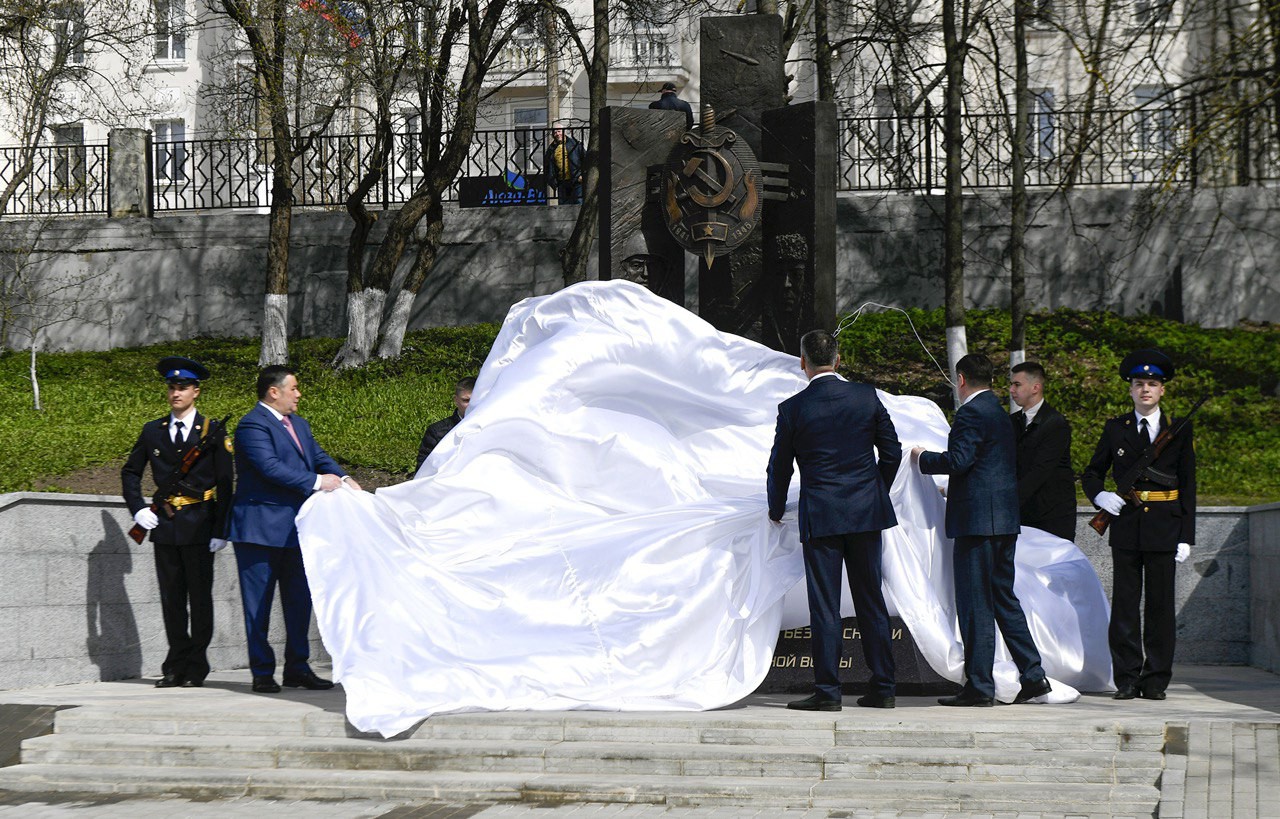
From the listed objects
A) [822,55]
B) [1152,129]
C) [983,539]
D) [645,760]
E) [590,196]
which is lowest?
[645,760]

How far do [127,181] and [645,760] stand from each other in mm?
20769

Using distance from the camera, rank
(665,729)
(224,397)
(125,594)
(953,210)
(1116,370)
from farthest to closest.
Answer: (224,397) → (1116,370) → (953,210) → (125,594) → (665,729)

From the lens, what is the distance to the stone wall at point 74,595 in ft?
30.0

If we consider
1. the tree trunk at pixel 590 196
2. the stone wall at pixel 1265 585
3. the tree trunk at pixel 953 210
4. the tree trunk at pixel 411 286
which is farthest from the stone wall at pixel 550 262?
the stone wall at pixel 1265 585

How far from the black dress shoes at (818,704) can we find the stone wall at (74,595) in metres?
4.38

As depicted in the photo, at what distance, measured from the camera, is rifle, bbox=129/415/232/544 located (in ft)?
29.4

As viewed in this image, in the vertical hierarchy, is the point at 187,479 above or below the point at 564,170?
below

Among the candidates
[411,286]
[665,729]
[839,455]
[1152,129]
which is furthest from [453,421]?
[1152,129]

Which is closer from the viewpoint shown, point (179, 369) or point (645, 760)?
point (645, 760)

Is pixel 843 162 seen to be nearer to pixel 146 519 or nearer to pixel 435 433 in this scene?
pixel 435 433

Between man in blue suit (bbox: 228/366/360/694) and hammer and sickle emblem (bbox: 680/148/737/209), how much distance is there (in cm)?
330

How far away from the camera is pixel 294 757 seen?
716 cm

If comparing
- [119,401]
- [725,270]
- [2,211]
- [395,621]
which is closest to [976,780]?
[395,621]

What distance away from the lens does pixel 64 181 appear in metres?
25.1
